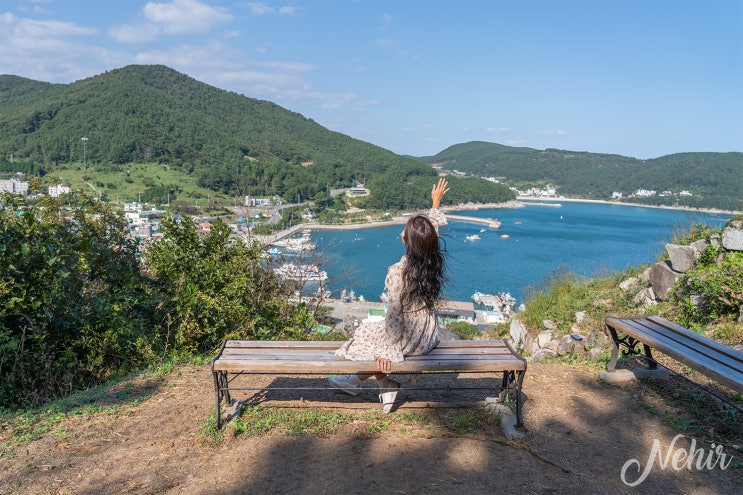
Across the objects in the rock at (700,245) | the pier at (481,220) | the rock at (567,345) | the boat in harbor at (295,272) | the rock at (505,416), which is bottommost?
the pier at (481,220)

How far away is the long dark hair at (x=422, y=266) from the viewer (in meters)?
2.49

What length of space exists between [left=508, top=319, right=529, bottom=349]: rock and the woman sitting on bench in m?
4.11

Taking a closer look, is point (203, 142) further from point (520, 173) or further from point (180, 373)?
point (520, 173)

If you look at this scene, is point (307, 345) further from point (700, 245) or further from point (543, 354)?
point (700, 245)

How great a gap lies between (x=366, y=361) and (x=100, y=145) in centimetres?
6872

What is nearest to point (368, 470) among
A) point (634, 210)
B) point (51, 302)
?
point (51, 302)

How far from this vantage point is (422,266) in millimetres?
2527

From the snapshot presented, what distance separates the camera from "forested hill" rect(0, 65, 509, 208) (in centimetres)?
5888

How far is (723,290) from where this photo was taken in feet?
14.6

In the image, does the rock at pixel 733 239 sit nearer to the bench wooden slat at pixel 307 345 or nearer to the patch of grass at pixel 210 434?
the bench wooden slat at pixel 307 345

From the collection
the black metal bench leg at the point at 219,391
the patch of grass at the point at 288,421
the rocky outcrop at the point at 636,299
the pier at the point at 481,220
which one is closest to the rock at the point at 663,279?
the rocky outcrop at the point at 636,299

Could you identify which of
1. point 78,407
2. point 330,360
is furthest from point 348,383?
point 78,407

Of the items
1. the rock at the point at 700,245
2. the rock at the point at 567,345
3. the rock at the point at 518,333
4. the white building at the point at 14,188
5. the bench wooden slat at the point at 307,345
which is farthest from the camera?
the rock at the point at 518,333

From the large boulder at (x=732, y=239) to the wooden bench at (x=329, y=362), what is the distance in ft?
12.7
